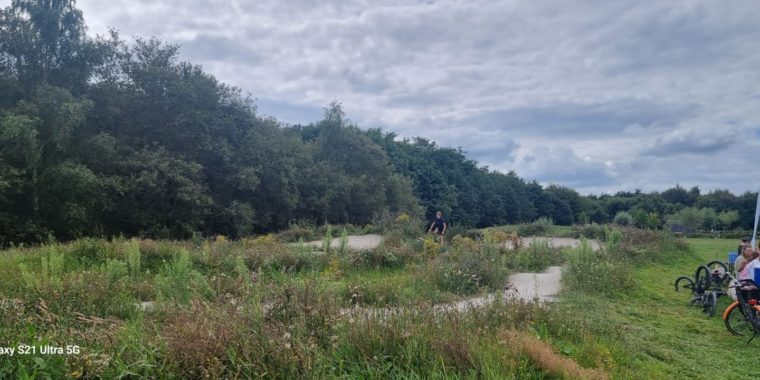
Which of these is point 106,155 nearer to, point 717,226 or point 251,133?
point 251,133

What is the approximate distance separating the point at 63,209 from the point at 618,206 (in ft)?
254

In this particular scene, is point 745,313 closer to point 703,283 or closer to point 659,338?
point 659,338

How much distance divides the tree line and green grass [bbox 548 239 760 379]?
17625mm

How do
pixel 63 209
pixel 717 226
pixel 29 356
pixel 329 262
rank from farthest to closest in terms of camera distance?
pixel 717 226 < pixel 63 209 < pixel 329 262 < pixel 29 356

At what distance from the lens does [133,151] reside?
26.0 metres

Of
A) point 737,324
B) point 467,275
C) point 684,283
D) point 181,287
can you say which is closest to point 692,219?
point 684,283

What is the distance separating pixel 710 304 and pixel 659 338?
275 cm

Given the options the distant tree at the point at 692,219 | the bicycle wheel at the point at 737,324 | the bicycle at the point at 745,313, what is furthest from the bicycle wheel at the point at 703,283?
the distant tree at the point at 692,219

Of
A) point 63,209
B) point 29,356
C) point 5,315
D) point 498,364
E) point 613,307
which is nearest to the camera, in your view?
point 29,356

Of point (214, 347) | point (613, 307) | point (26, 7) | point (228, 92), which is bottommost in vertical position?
point (613, 307)

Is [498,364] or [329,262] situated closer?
[498,364]

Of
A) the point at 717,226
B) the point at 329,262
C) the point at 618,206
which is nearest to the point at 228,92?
the point at 329,262

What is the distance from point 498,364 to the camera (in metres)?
3.96

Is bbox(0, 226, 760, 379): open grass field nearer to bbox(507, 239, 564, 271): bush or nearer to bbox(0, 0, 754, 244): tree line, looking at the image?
bbox(507, 239, 564, 271): bush
